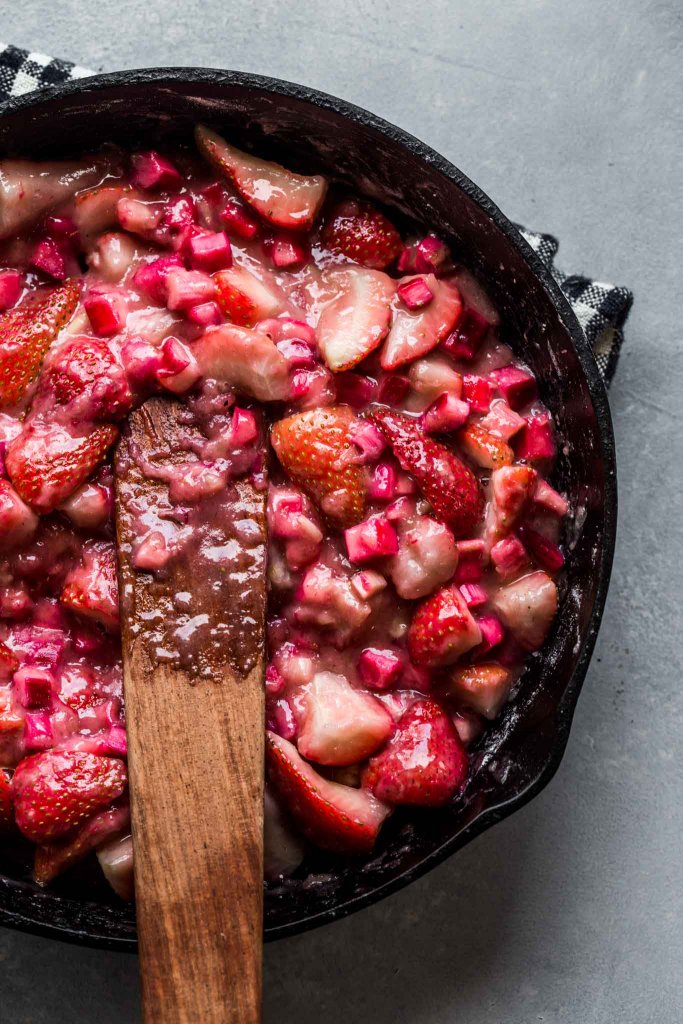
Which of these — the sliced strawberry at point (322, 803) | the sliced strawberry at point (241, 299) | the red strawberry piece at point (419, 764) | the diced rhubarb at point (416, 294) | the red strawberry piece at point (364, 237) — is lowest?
→ the sliced strawberry at point (322, 803)

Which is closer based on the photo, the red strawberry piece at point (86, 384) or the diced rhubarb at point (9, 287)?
the red strawberry piece at point (86, 384)

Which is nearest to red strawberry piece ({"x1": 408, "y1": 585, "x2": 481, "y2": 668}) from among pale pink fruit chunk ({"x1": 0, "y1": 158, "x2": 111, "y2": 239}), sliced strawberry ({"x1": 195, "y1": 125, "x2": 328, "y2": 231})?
sliced strawberry ({"x1": 195, "y1": 125, "x2": 328, "y2": 231})

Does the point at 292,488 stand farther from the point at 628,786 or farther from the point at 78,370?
the point at 628,786

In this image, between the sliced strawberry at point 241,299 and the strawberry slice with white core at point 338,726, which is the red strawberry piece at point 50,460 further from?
the strawberry slice with white core at point 338,726

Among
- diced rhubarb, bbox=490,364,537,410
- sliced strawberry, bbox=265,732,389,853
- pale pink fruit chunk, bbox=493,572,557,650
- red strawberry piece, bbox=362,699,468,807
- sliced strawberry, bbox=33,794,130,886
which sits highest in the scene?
diced rhubarb, bbox=490,364,537,410

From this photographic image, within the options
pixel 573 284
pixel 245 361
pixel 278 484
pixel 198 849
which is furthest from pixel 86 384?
pixel 573 284

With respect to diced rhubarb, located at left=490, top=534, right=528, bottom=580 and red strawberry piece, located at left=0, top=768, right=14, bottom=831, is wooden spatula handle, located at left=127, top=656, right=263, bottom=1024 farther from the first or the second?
diced rhubarb, located at left=490, top=534, right=528, bottom=580

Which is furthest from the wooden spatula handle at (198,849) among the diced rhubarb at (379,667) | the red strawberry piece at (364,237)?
the red strawberry piece at (364,237)
